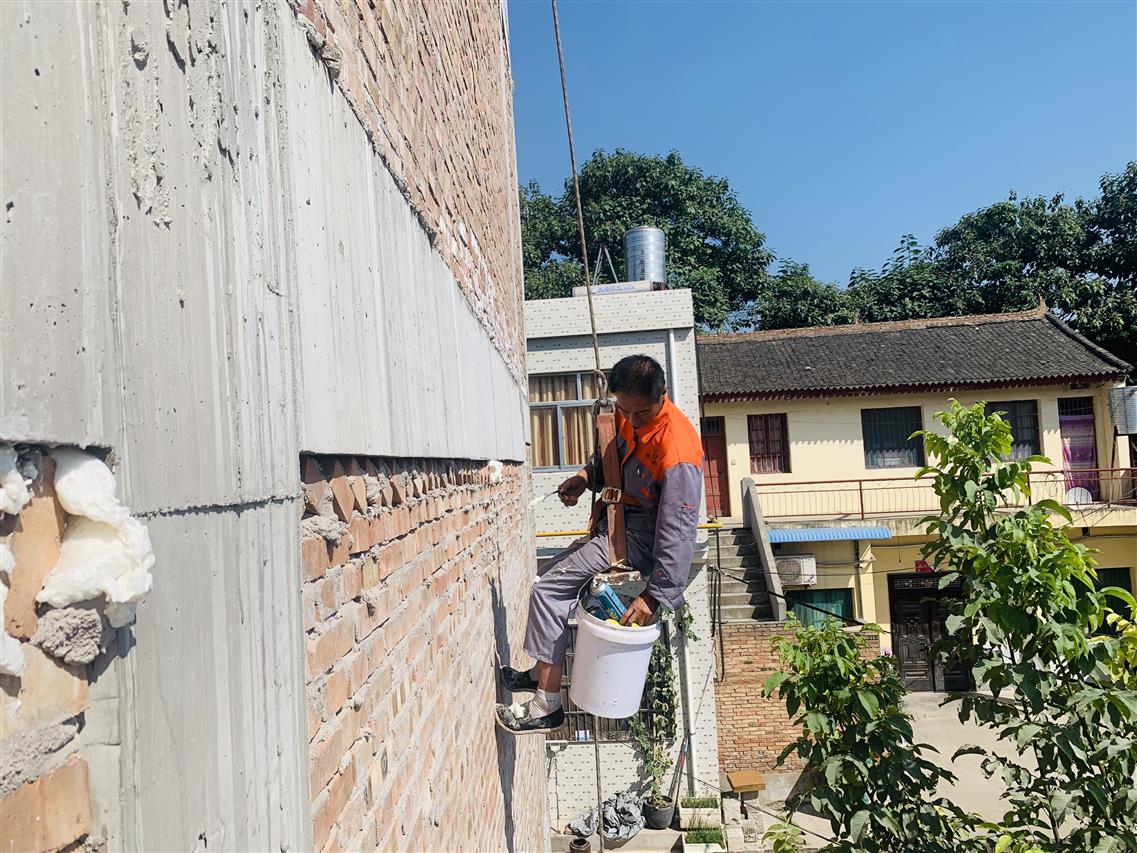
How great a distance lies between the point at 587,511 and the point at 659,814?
511 centimetres

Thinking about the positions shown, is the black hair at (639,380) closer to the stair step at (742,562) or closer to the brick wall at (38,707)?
the brick wall at (38,707)

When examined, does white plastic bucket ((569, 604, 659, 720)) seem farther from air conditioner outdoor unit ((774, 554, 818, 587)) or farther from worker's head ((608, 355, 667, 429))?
air conditioner outdoor unit ((774, 554, 818, 587))

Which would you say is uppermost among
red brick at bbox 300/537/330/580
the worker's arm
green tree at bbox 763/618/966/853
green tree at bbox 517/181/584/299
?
green tree at bbox 517/181/584/299

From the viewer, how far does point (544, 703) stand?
14.3 ft

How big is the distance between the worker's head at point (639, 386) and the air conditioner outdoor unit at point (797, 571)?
619 inches

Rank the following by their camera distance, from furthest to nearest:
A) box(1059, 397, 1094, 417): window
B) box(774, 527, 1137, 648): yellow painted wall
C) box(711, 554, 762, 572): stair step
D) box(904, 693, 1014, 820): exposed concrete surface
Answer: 1. box(1059, 397, 1094, 417): window
2. box(774, 527, 1137, 648): yellow painted wall
3. box(711, 554, 762, 572): stair step
4. box(904, 693, 1014, 820): exposed concrete surface

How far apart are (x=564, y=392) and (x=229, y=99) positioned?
14303mm

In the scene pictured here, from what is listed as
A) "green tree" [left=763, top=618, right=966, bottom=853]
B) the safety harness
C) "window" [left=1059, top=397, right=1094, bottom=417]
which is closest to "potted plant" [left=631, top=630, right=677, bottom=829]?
"green tree" [left=763, top=618, right=966, bottom=853]

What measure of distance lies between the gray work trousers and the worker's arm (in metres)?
0.40

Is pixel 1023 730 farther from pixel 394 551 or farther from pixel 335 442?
pixel 335 442

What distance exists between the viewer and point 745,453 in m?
22.0

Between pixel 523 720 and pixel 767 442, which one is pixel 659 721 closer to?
pixel 767 442

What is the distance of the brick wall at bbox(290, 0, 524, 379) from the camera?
7.21 feet

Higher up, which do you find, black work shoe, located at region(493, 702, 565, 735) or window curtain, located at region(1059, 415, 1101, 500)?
window curtain, located at region(1059, 415, 1101, 500)
